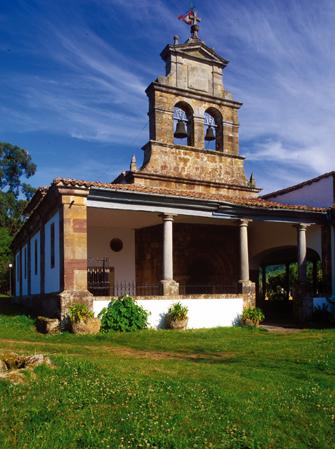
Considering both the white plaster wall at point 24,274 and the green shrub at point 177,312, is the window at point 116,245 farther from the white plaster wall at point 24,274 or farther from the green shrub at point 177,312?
the green shrub at point 177,312

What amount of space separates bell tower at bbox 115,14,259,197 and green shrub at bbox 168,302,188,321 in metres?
5.52

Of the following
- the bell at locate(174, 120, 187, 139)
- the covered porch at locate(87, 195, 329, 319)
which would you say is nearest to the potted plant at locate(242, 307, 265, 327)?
the covered porch at locate(87, 195, 329, 319)

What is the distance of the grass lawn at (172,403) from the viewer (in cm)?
493

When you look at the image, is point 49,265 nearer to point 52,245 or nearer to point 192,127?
point 52,245

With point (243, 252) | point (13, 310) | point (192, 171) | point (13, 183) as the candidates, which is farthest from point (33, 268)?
point (13, 183)

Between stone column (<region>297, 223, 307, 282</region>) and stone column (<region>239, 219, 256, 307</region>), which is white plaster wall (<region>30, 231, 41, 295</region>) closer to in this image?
stone column (<region>239, 219, 256, 307</region>)

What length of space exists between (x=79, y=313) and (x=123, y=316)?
Answer: 4.36 ft

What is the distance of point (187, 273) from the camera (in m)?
19.6

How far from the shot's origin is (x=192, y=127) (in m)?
18.4

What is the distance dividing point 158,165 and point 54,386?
1257 centimetres

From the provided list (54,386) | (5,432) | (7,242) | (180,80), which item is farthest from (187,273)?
(7,242)

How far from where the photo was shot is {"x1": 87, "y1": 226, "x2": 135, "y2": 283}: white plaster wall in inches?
741

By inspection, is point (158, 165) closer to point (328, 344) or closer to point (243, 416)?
point (328, 344)

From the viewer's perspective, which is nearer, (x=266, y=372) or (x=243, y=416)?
(x=243, y=416)
